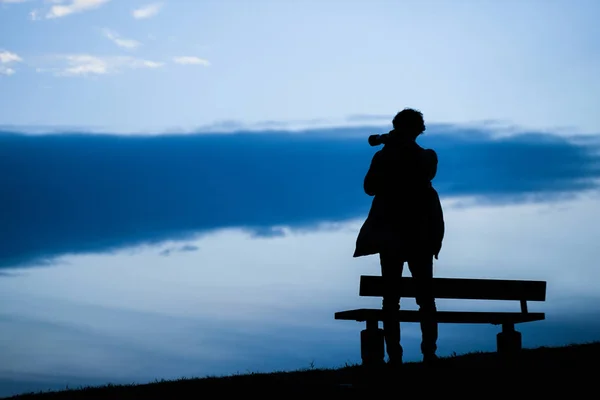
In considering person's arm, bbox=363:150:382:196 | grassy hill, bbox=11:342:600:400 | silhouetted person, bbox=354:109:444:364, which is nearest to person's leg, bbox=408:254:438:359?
silhouetted person, bbox=354:109:444:364

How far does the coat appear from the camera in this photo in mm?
8398

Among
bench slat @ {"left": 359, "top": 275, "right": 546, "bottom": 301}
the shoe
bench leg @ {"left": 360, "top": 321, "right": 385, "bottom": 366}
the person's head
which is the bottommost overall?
the shoe

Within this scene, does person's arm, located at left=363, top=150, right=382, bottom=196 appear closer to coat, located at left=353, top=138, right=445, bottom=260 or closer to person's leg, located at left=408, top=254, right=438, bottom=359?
coat, located at left=353, top=138, right=445, bottom=260

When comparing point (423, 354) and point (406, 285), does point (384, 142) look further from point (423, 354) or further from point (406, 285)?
point (423, 354)

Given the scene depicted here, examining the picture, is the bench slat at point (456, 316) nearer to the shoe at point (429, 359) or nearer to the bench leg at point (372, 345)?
the bench leg at point (372, 345)

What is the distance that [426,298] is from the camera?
846 cm

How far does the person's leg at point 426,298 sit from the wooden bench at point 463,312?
0.27ft

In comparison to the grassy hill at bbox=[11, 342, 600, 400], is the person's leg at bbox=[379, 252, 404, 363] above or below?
above

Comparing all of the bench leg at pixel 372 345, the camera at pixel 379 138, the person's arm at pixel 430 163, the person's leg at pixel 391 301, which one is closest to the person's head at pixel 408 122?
the camera at pixel 379 138

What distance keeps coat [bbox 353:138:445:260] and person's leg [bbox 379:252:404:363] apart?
0.37 ft

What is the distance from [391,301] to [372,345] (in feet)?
1.79

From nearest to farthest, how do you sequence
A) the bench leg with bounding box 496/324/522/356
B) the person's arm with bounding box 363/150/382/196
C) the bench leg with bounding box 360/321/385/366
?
the person's arm with bounding box 363/150/382/196, the bench leg with bounding box 360/321/385/366, the bench leg with bounding box 496/324/522/356

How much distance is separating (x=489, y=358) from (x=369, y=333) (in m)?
2.14

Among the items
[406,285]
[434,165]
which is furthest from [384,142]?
[406,285]
